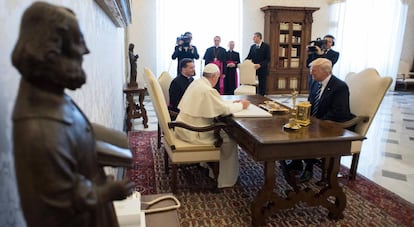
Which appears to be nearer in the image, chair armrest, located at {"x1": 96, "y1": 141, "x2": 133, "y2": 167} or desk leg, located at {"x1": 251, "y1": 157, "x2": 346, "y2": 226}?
chair armrest, located at {"x1": 96, "y1": 141, "x2": 133, "y2": 167}

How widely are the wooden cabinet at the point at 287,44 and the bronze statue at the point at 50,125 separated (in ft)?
26.7

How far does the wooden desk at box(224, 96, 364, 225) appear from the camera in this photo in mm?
2105

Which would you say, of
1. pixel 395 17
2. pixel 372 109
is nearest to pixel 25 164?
pixel 372 109

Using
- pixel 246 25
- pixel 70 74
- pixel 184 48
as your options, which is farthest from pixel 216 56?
pixel 70 74

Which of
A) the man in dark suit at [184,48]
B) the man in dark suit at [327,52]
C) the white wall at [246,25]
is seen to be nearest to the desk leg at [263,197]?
Answer: the man in dark suit at [327,52]

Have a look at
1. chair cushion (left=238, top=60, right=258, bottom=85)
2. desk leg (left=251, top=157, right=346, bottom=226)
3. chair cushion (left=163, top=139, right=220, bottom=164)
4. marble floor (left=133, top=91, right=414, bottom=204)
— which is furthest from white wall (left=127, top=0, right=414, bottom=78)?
desk leg (left=251, top=157, right=346, bottom=226)

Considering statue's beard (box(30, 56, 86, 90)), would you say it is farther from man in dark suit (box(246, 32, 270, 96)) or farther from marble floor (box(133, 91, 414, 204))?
man in dark suit (box(246, 32, 270, 96))

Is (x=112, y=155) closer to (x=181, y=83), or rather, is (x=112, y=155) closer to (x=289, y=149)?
(x=289, y=149)

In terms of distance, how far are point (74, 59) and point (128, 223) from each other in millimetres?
744

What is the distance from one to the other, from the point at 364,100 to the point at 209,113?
1491 millimetres

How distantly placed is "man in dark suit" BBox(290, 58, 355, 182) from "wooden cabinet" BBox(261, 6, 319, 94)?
17.7 ft

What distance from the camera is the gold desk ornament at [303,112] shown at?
7.78 ft

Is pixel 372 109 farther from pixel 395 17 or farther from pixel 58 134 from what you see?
pixel 395 17

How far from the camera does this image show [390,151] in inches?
162
